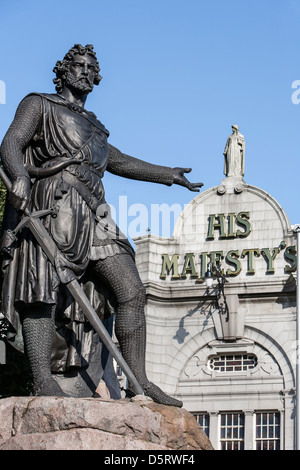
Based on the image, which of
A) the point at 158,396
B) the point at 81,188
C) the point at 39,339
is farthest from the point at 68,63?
the point at 158,396

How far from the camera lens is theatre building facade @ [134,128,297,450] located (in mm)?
42375

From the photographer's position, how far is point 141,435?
30.1 ft

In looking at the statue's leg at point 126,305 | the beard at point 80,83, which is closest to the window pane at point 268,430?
the statue's leg at point 126,305

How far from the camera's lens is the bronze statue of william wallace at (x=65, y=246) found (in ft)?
33.2

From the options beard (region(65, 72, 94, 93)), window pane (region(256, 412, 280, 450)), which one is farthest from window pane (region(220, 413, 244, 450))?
beard (region(65, 72, 94, 93))

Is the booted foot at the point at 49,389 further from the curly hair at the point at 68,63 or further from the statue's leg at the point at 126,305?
the curly hair at the point at 68,63

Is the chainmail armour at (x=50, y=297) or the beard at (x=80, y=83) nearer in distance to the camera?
the chainmail armour at (x=50, y=297)

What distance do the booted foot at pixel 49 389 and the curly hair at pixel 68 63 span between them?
2843 millimetres

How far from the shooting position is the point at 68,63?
10984mm

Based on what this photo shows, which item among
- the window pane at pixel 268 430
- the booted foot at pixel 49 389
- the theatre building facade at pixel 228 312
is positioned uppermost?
the theatre building facade at pixel 228 312

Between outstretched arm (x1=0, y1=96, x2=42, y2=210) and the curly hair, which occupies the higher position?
the curly hair

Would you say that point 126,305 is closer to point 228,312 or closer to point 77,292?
point 77,292

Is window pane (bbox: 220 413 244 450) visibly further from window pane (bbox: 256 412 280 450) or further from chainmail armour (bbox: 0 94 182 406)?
chainmail armour (bbox: 0 94 182 406)
